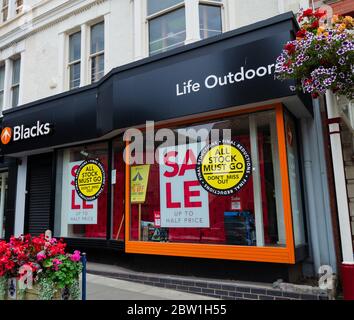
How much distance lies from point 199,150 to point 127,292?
2.75 m

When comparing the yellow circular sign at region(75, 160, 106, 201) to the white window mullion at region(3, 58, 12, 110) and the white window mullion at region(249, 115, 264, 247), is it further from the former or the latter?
the white window mullion at region(3, 58, 12, 110)

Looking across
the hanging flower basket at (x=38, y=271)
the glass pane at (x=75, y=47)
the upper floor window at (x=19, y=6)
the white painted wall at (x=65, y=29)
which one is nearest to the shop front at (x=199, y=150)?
the white painted wall at (x=65, y=29)

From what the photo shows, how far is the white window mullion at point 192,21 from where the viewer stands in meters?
7.28

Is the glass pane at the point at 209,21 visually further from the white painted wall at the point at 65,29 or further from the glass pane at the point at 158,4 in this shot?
the glass pane at the point at 158,4

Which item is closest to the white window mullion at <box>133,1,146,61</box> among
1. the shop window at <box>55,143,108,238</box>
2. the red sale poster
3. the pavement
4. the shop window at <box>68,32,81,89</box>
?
the shop window at <box>55,143,108,238</box>

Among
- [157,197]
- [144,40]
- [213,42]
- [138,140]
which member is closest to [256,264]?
[157,197]

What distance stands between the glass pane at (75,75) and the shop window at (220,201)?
427 cm

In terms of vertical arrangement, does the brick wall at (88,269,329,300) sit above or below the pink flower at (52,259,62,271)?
below

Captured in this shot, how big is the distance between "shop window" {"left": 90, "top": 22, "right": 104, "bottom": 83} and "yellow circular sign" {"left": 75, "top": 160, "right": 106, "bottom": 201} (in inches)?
97.4

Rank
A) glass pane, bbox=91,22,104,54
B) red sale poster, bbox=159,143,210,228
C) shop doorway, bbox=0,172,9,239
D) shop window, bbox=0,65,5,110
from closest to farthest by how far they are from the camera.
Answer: red sale poster, bbox=159,143,210,228 → glass pane, bbox=91,22,104,54 → shop doorway, bbox=0,172,9,239 → shop window, bbox=0,65,5,110

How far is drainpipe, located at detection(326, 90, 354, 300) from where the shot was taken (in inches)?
190

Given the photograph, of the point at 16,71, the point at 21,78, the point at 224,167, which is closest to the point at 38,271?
the point at 224,167

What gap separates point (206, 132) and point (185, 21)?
9.07 feet

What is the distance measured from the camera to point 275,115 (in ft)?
19.2
